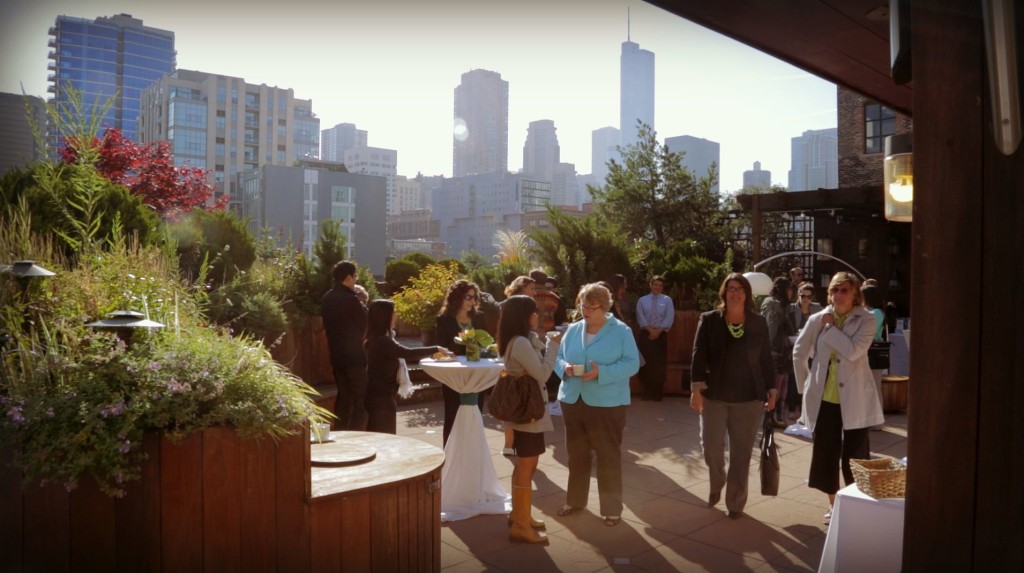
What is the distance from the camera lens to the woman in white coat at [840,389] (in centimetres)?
481

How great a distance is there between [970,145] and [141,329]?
10.7 feet

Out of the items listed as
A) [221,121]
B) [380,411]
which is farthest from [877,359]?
[221,121]

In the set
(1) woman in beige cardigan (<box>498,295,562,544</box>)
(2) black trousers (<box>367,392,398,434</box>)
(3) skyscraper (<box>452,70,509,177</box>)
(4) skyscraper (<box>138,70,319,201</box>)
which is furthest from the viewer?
(3) skyscraper (<box>452,70,509,177</box>)

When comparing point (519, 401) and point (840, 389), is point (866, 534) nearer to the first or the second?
point (840, 389)

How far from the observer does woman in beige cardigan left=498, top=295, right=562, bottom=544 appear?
470cm

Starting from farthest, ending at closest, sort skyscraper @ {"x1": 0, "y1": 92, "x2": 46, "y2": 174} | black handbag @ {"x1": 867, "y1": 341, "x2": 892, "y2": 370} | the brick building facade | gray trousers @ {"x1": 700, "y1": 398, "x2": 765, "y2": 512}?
the brick building facade, black handbag @ {"x1": 867, "y1": 341, "x2": 892, "y2": 370}, gray trousers @ {"x1": 700, "y1": 398, "x2": 765, "y2": 512}, skyscraper @ {"x1": 0, "y1": 92, "x2": 46, "y2": 174}

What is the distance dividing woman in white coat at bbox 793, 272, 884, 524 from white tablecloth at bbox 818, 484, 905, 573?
58.1 inches

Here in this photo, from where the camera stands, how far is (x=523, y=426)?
478 centimetres

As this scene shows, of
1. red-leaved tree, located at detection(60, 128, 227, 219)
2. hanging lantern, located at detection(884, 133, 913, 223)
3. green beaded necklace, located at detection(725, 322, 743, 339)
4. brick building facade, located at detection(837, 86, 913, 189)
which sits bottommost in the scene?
green beaded necklace, located at detection(725, 322, 743, 339)

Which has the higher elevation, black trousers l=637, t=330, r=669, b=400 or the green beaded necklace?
the green beaded necklace

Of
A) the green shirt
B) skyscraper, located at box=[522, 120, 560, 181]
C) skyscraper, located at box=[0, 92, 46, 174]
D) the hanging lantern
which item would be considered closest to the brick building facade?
the green shirt

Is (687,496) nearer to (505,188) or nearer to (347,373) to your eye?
(347,373)

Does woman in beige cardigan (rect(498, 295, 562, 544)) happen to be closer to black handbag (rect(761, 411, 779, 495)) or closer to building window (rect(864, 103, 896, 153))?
black handbag (rect(761, 411, 779, 495))

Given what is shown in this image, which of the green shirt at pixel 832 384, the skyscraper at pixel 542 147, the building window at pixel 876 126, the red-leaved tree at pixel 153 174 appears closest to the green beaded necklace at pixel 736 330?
the green shirt at pixel 832 384
